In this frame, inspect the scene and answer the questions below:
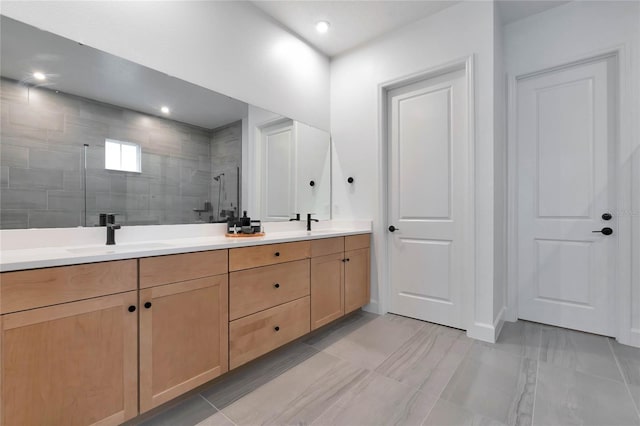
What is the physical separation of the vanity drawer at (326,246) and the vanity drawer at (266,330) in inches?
14.3

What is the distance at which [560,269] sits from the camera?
2.51 metres

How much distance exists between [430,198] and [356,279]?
103cm

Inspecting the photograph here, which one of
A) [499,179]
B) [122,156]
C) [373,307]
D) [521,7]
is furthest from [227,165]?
[521,7]

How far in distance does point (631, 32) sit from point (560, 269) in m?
1.92

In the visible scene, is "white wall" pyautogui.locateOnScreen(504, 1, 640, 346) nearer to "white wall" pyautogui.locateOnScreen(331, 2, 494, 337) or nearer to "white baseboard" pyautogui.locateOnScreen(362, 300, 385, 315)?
"white wall" pyautogui.locateOnScreen(331, 2, 494, 337)

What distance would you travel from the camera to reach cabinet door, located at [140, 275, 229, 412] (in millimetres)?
1313

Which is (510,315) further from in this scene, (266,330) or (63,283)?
(63,283)

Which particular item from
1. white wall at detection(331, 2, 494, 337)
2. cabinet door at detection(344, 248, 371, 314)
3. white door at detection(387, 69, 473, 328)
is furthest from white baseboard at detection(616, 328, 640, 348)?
cabinet door at detection(344, 248, 371, 314)

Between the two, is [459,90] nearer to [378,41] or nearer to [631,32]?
[378,41]

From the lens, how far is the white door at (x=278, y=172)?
254 cm

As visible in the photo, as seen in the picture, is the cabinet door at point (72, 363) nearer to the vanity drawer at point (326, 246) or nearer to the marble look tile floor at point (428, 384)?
the marble look tile floor at point (428, 384)

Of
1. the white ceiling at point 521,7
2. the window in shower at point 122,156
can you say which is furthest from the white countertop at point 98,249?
the white ceiling at point 521,7

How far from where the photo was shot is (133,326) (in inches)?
49.8

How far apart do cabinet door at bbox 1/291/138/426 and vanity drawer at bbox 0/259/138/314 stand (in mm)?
30
